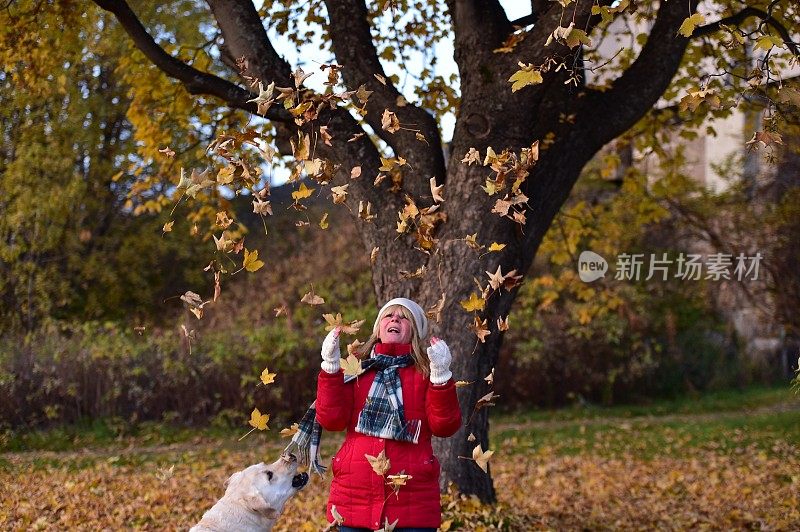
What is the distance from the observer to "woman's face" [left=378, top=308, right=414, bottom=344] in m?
4.03

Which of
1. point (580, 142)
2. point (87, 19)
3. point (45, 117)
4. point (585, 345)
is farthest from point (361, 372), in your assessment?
point (45, 117)

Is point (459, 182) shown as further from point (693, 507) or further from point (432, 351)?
point (693, 507)

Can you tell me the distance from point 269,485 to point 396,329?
859 mm

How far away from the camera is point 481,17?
20.4 feet

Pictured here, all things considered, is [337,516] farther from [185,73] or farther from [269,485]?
[185,73]

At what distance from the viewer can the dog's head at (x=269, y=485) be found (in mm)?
3984

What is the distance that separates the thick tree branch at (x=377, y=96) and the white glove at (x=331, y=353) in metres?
2.47

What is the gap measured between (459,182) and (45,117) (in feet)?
41.0

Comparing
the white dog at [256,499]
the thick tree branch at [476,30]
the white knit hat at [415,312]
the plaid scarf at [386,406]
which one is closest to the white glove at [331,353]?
the plaid scarf at [386,406]

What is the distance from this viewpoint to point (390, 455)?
12.8ft
